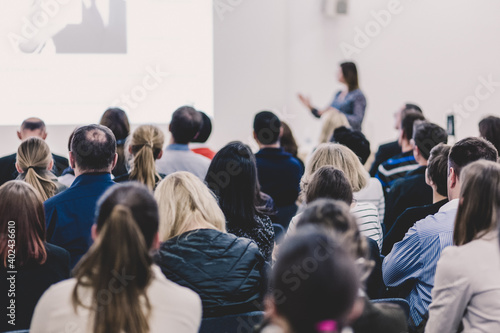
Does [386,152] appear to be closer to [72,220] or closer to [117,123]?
[117,123]

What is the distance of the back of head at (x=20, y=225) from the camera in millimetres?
2016

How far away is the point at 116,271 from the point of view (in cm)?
139

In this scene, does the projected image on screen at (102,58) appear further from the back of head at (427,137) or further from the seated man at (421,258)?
the seated man at (421,258)

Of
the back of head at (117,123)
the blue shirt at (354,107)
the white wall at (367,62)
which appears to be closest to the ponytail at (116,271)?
the back of head at (117,123)

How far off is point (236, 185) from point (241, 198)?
66mm

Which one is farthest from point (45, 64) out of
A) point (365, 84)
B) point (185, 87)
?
point (365, 84)

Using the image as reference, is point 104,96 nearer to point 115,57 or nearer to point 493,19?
point 115,57

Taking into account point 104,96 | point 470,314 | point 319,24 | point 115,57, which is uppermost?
point 319,24

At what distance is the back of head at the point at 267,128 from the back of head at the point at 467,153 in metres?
1.73

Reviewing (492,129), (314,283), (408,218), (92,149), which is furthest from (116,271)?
(492,129)

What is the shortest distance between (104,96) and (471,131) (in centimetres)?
427

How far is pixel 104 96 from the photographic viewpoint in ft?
19.6

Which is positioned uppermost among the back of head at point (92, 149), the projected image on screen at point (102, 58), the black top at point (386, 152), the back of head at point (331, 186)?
the projected image on screen at point (102, 58)

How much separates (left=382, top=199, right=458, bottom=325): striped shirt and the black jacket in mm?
641
